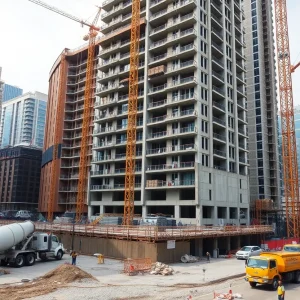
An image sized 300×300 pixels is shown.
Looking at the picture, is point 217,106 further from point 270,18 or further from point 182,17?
point 270,18

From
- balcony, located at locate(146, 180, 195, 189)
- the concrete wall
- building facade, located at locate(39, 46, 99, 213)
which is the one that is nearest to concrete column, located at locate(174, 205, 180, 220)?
balcony, located at locate(146, 180, 195, 189)

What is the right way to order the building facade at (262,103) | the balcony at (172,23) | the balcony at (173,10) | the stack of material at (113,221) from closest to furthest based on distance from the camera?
the stack of material at (113,221)
the balcony at (172,23)
the balcony at (173,10)
the building facade at (262,103)

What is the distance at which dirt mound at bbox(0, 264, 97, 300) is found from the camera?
71.6ft

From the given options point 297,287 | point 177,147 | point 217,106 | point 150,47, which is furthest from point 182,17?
point 297,287

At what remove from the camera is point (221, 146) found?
75.6m

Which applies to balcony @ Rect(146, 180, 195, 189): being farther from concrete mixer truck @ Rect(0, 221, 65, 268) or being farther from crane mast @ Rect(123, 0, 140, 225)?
concrete mixer truck @ Rect(0, 221, 65, 268)

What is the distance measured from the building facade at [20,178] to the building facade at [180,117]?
62.3m

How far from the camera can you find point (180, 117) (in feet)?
226

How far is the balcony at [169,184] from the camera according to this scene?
218 feet

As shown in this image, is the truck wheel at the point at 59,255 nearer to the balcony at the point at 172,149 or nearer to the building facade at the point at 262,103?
the balcony at the point at 172,149

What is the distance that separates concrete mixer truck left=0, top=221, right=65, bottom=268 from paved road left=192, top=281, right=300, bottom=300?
62.0 feet

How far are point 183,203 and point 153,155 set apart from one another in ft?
39.5

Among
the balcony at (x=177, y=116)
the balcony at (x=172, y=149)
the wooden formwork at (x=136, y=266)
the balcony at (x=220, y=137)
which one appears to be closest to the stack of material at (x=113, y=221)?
the balcony at (x=172, y=149)

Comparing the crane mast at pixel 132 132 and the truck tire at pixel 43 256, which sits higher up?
the crane mast at pixel 132 132
